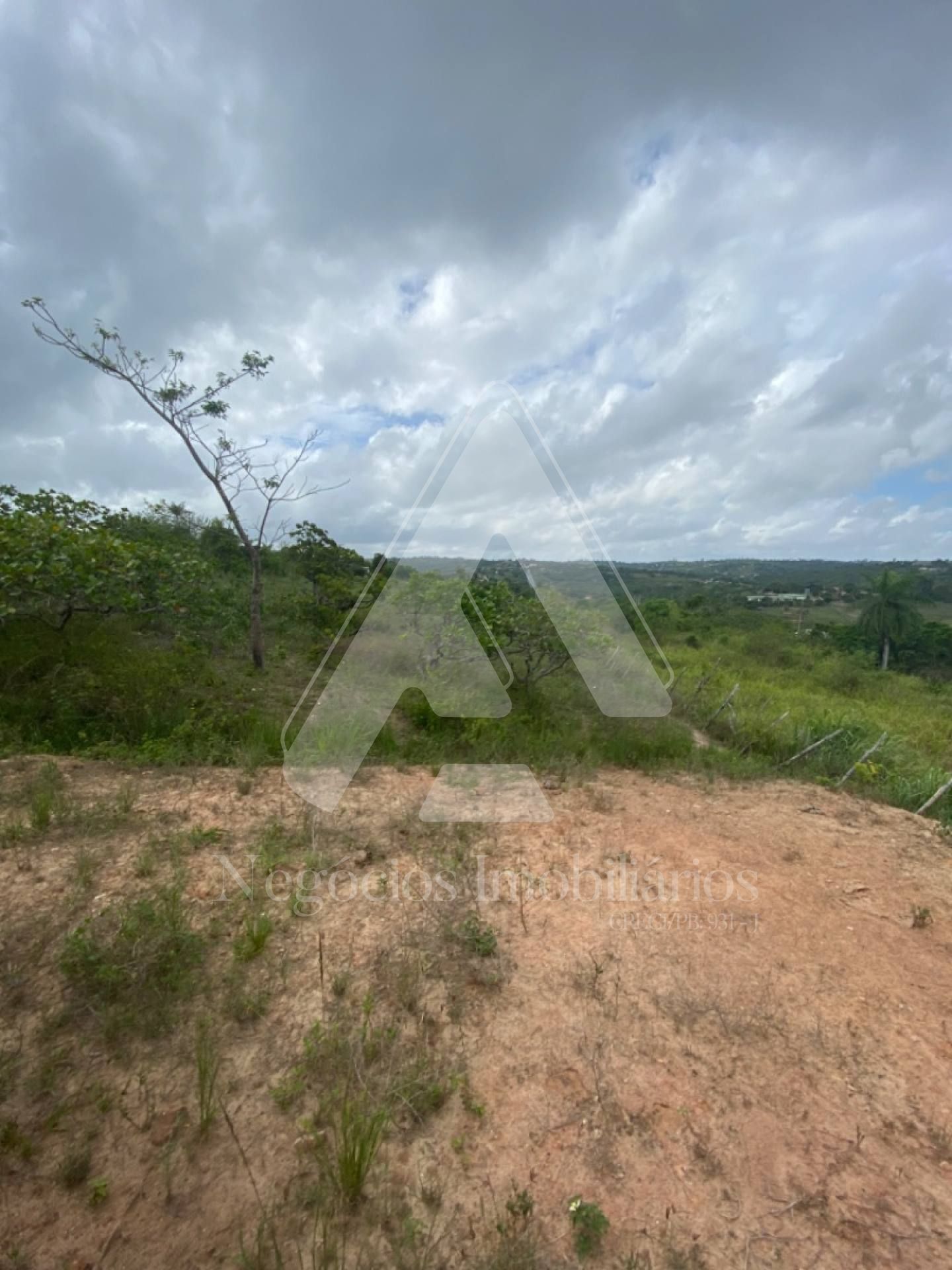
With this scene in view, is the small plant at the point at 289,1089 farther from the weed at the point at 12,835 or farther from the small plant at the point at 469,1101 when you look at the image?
the weed at the point at 12,835

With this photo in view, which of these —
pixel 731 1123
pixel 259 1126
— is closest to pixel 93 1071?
pixel 259 1126

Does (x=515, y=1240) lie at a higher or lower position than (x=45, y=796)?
lower

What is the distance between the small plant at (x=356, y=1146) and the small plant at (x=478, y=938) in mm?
903

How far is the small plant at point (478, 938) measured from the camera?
267 cm

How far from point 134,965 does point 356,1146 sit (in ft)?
4.02

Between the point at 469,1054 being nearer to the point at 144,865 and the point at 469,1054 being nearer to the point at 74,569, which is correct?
the point at 144,865

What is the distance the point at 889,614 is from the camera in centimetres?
2153

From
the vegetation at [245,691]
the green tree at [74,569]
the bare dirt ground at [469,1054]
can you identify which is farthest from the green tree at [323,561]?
the bare dirt ground at [469,1054]

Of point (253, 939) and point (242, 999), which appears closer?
point (242, 999)

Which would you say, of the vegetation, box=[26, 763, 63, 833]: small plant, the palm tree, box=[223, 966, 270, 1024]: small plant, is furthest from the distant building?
box=[223, 966, 270, 1024]: small plant

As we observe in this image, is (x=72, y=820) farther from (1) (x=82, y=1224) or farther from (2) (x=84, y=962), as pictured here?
(1) (x=82, y=1224)

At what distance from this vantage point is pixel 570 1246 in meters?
1.54

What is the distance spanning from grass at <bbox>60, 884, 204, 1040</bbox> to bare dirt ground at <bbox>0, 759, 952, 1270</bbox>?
0.02 meters

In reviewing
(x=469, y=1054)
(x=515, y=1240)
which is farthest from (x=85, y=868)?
(x=515, y=1240)
